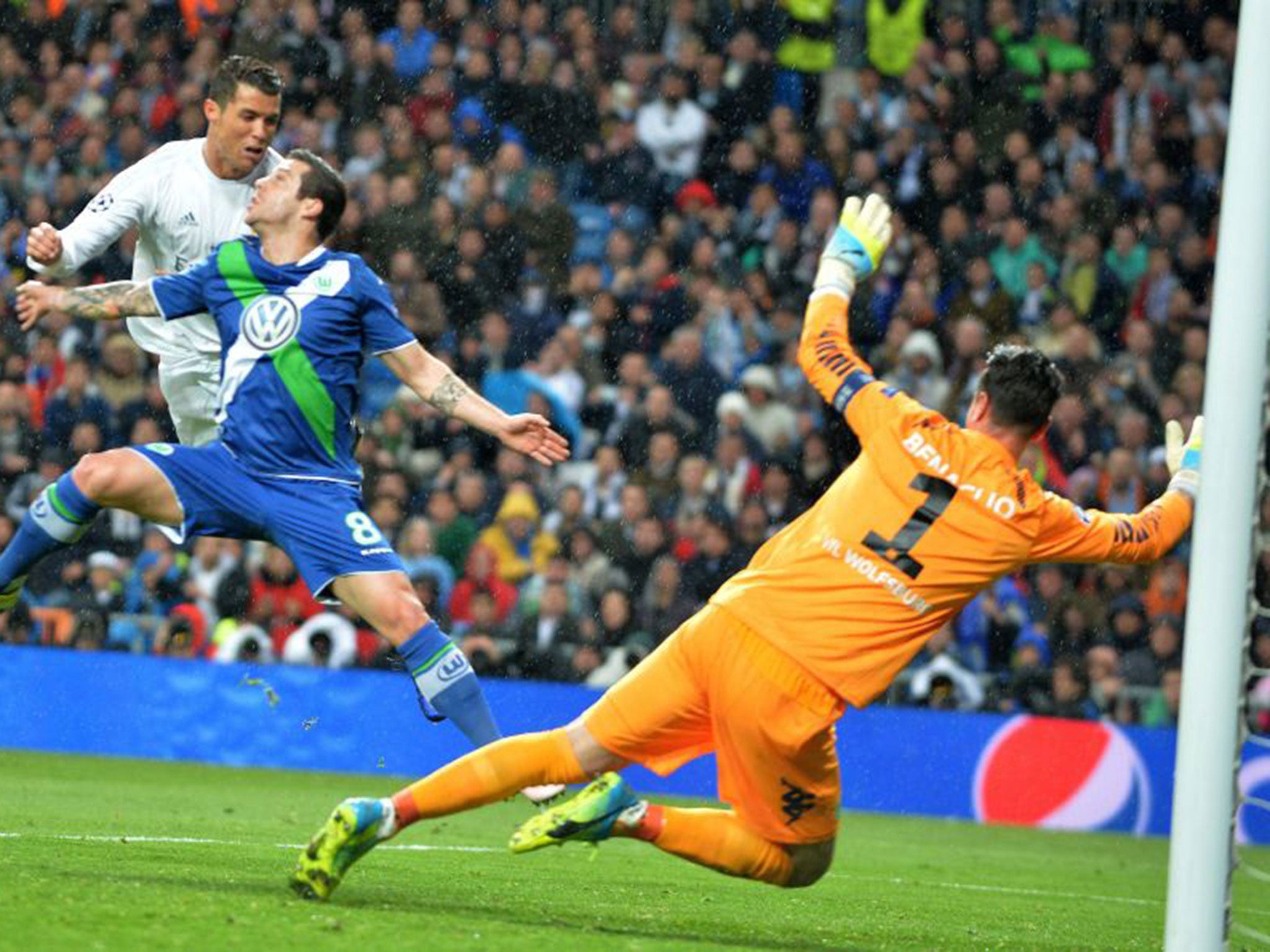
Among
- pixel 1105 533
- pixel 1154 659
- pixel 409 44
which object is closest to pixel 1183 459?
pixel 1105 533

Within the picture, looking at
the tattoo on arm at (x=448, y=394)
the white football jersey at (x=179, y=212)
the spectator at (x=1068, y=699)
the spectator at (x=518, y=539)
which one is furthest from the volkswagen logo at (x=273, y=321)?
the spectator at (x=1068, y=699)

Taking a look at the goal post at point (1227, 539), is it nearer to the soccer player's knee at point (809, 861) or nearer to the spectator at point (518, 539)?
the soccer player's knee at point (809, 861)

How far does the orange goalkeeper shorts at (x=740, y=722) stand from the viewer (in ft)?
20.5

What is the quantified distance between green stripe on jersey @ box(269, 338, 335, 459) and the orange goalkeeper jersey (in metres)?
1.85

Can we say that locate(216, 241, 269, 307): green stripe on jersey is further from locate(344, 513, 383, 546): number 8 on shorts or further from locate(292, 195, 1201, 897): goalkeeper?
locate(292, 195, 1201, 897): goalkeeper

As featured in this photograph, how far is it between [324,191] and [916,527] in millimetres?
2535

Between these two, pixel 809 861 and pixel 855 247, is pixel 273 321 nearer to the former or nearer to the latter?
pixel 855 247

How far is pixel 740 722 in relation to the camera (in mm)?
6273

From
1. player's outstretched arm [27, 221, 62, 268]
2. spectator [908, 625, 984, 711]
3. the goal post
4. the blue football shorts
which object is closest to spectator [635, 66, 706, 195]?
spectator [908, 625, 984, 711]

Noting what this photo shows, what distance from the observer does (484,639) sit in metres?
14.4

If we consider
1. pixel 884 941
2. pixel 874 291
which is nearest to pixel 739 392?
pixel 874 291

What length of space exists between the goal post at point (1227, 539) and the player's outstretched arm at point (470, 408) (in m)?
2.36

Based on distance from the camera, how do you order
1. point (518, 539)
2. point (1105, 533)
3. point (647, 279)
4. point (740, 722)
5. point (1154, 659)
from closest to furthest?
point (740, 722)
point (1105, 533)
point (1154, 659)
point (518, 539)
point (647, 279)

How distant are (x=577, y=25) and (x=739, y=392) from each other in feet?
12.9
